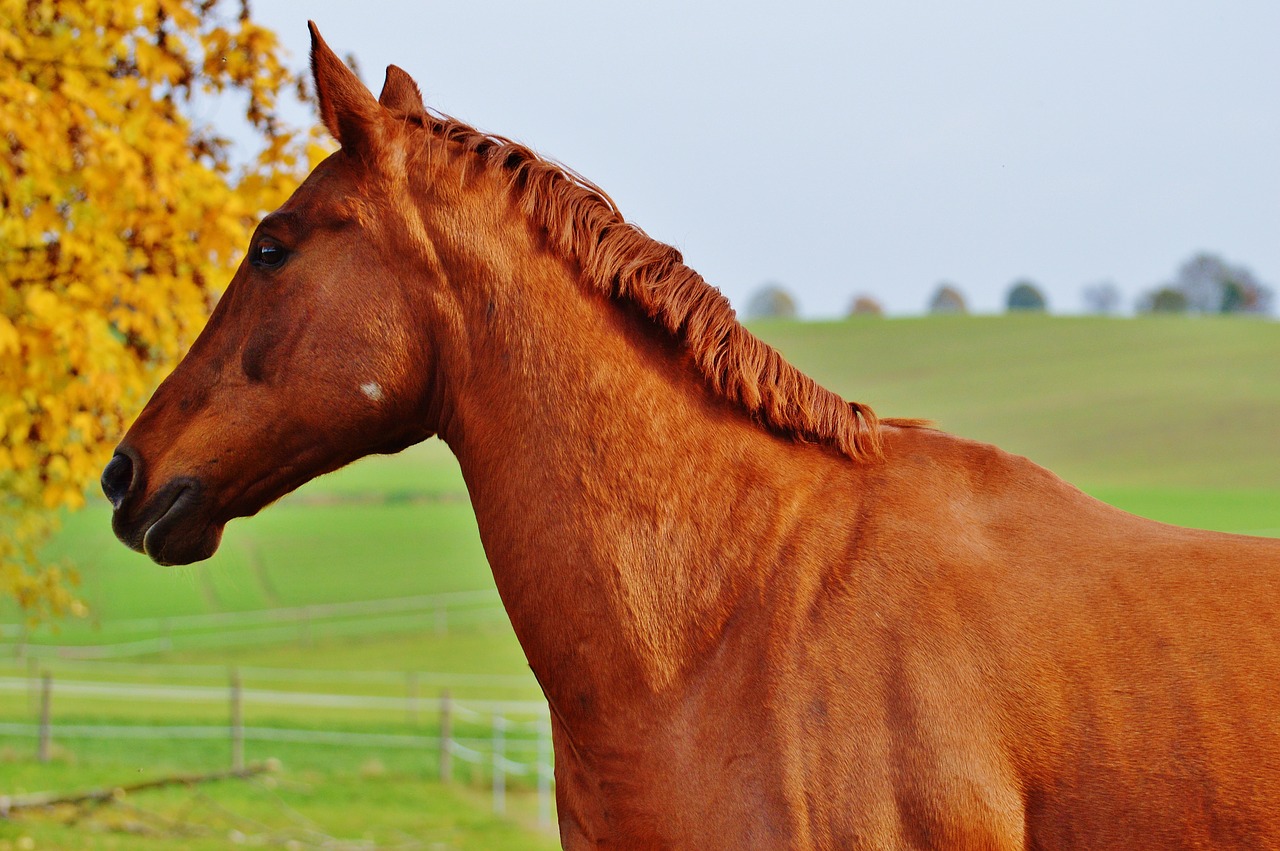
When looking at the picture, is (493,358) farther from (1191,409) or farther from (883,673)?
(1191,409)

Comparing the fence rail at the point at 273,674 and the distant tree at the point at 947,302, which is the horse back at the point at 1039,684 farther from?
the distant tree at the point at 947,302

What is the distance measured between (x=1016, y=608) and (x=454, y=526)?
1631 inches

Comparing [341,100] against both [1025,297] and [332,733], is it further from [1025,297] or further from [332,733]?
[1025,297]

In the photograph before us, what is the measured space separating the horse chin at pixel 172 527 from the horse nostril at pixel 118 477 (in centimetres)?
5

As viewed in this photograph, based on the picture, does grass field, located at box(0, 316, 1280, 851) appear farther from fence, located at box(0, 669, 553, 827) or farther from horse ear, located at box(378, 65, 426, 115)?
horse ear, located at box(378, 65, 426, 115)

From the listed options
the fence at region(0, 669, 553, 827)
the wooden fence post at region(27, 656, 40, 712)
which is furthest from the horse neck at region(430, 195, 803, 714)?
the wooden fence post at region(27, 656, 40, 712)

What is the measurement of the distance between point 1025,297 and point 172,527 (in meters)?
81.0

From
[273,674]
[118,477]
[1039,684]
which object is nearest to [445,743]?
[273,674]

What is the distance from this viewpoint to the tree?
5145mm

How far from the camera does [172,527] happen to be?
102 inches

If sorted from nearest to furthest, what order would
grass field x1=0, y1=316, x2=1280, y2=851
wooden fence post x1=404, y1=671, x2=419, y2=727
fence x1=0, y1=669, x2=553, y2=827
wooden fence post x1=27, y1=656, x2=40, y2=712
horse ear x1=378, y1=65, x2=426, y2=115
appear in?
horse ear x1=378, y1=65, x2=426, y2=115, grass field x1=0, y1=316, x2=1280, y2=851, fence x1=0, y1=669, x2=553, y2=827, wooden fence post x1=27, y1=656, x2=40, y2=712, wooden fence post x1=404, y1=671, x2=419, y2=727

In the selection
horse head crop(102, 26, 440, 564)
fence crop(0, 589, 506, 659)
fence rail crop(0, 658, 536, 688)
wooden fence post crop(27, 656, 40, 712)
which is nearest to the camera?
horse head crop(102, 26, 440, 564)

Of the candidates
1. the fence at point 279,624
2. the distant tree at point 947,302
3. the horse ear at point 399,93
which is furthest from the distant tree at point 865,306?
the horse ear at point 399,93

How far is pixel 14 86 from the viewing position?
4941mm
